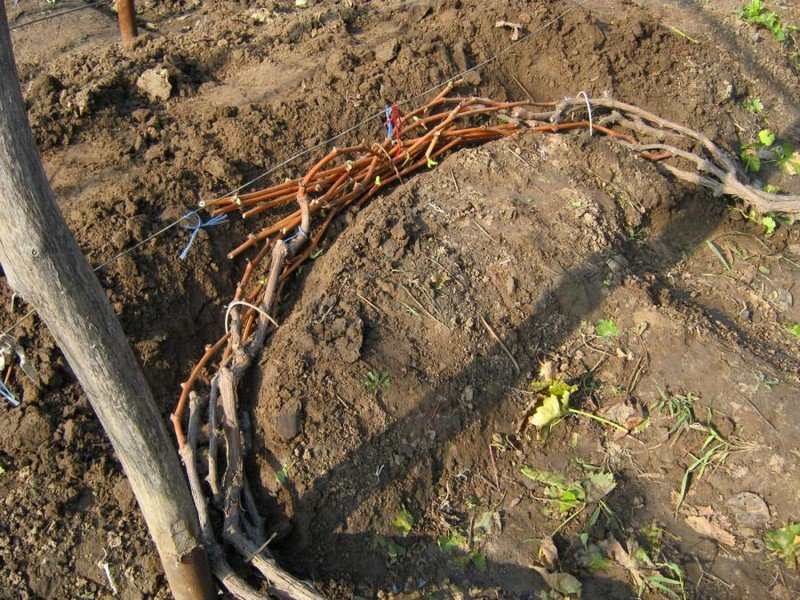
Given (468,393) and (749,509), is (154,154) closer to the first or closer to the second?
(468,393)

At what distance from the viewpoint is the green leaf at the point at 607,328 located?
328 centimetres

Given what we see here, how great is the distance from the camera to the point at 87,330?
6.33 feet

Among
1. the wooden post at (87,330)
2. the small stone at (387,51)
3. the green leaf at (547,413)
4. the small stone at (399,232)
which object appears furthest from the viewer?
the small stone at (387,51)

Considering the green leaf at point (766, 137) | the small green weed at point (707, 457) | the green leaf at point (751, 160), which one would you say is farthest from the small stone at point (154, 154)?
the green leaf at point (766, 137)

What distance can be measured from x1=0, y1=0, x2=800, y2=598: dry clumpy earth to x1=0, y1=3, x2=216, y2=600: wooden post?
1.58 feet

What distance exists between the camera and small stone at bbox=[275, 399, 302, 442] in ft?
9.05

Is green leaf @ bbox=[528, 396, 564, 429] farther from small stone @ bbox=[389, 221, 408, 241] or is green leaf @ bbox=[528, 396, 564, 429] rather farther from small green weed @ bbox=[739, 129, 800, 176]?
small green weed @ bbox=[739, 129, 800, 176]

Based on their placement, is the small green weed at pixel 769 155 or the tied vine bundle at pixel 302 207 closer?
the tied vine bundle at pixel 302 207

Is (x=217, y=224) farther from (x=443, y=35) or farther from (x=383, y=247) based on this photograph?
(x=443, y=35)

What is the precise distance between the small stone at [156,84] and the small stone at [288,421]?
2.23 meters

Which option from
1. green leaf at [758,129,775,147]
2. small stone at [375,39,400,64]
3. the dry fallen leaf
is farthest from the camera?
green leaf at [758,129,775,147]

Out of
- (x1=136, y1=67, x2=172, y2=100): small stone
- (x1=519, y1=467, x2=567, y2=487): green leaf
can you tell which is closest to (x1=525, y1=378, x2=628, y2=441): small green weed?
(x1=519, y1=467, x2=567, y2=487): green leaf

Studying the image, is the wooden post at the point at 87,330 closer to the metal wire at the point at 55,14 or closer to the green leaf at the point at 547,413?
the green leaf at the point at 547,413

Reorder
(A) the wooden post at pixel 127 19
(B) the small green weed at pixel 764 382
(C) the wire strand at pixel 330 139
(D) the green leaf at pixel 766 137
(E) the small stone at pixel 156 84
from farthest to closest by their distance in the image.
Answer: (A) the wooden post at pixel 127 19 → (D) the green leaf at pixel 766 137 → (E) the small stone at pixel 156 84 → (C) the wire strand at pixel 330 139 → (B) the small green weed at pixel 764 382
